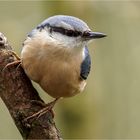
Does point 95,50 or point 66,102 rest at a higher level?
point 95,50

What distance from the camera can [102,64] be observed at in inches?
153

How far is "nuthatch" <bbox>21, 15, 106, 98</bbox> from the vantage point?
2531 millimetres

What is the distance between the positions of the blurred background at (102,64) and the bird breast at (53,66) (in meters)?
1.21

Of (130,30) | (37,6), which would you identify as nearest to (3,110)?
(37,6)

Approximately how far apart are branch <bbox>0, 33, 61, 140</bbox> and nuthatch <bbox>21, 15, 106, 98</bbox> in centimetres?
13

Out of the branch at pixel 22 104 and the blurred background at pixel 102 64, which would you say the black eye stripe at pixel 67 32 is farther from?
the blurred background at pixel 102 64

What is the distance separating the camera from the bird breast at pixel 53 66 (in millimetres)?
2537

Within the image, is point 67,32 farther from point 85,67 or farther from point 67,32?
point 85,67

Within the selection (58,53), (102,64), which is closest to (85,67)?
(58,53)

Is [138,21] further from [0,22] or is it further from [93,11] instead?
[0,22]

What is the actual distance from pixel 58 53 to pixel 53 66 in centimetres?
8

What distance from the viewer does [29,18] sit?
405cm

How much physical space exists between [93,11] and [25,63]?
1.52 metres

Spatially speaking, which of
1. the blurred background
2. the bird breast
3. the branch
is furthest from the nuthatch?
the blurred background
